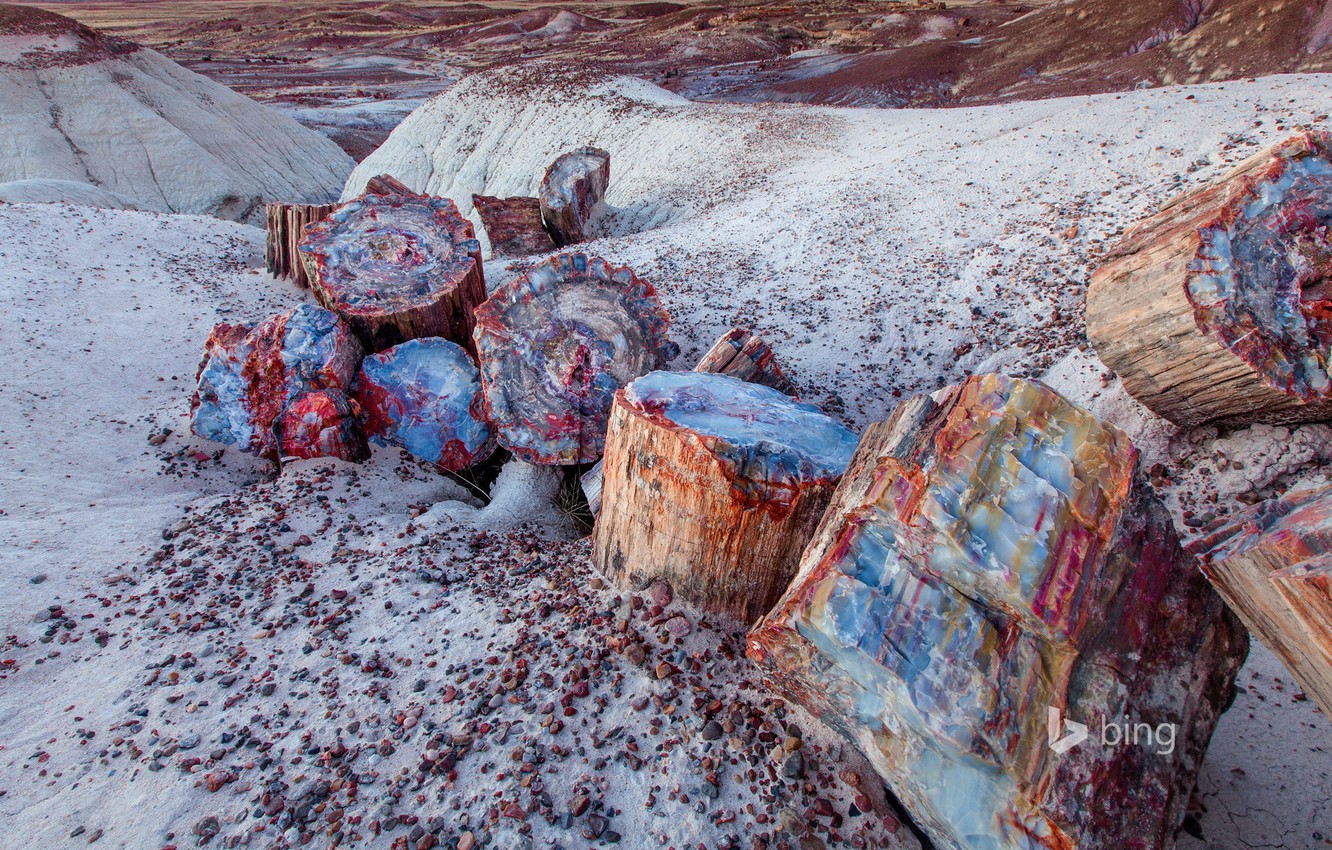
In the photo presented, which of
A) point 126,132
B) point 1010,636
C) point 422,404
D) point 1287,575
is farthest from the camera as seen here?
point 126,132

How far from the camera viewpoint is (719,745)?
1665 millimetres

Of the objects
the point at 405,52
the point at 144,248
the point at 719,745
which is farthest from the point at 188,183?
the point at 405,52

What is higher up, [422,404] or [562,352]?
[562,352]

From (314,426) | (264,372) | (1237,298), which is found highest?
(1237,298)

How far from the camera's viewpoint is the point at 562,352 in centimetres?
291

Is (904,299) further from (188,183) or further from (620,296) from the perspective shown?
(188,183)

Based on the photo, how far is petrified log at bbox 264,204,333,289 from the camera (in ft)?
15.7

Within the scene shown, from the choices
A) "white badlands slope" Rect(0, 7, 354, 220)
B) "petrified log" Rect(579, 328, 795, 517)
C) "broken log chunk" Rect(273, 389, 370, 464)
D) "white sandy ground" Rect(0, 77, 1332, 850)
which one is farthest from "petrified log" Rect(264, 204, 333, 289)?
"white badlands slope" Rect(0, 7, 354, 220)

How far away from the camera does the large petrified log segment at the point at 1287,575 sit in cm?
116

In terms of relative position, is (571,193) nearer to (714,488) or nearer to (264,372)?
(264,372)

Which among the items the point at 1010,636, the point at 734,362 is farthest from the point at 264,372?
the point at 1010,636

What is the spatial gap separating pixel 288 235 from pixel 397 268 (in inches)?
88.3

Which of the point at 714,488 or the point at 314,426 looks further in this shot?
the point at 314,426

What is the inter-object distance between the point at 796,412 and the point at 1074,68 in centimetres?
1650
